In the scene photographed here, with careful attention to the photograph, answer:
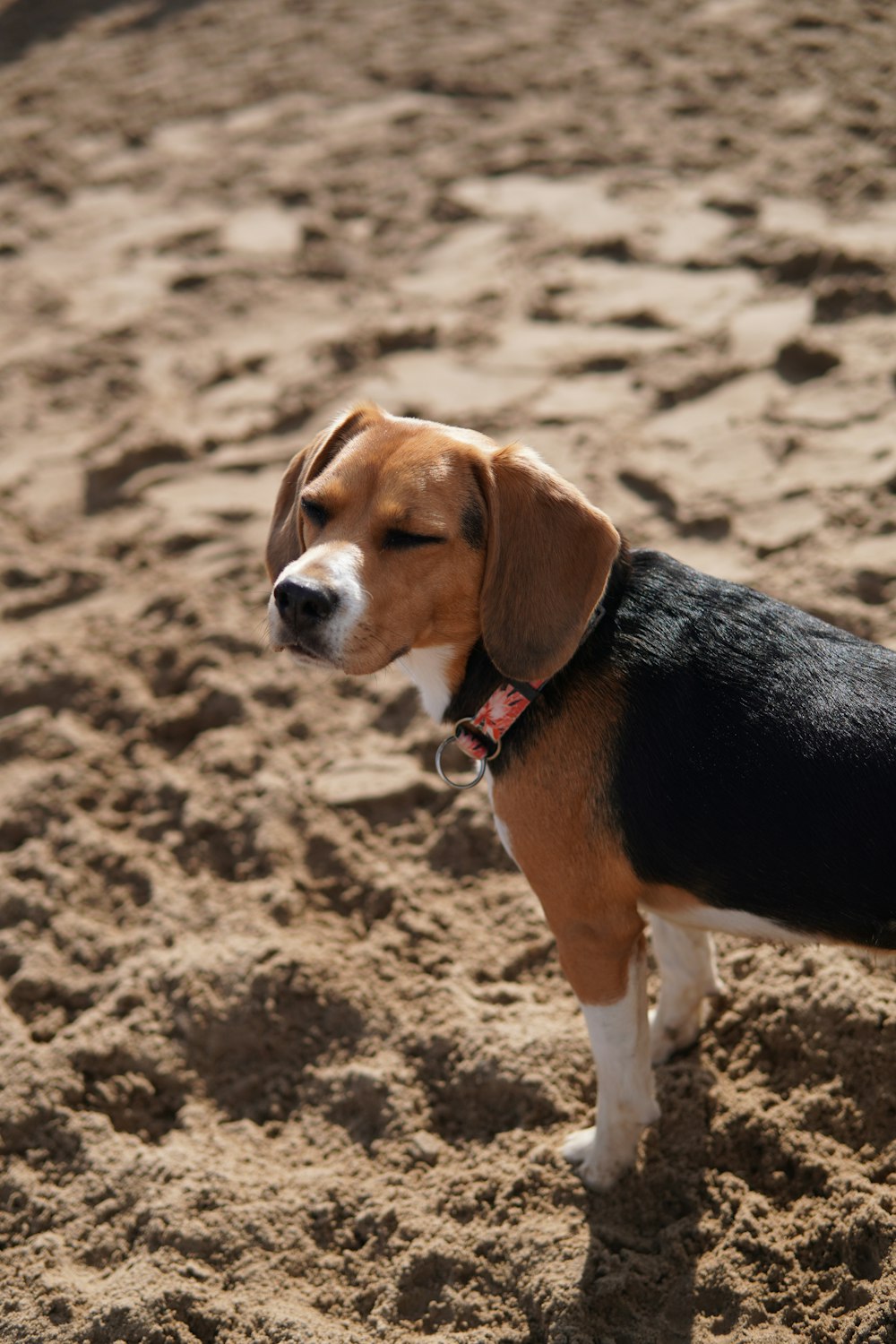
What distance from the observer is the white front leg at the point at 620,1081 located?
3.14 m

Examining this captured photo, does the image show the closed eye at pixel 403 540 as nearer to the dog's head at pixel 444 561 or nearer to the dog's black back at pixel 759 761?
the dog's head at pixel 444 561

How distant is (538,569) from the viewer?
307 centimetres

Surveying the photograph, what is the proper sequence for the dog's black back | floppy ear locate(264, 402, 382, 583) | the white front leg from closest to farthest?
1. the dog's black back
2. the white front leg
3. floppy ear locate(264, 402, 382, 583)

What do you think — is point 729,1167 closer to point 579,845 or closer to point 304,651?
point 579,845

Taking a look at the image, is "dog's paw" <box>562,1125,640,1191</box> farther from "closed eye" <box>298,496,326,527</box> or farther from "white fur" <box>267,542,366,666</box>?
"closed eye" <box>298,496,326,527</box>

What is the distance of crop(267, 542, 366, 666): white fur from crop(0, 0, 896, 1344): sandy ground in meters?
1.35

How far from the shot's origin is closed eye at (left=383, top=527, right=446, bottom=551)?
3113mm

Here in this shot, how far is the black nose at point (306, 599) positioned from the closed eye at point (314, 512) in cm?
33

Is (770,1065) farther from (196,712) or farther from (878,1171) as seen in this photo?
(196,712)

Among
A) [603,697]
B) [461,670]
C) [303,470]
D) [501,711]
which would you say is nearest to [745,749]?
[603,697]

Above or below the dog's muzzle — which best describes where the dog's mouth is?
below

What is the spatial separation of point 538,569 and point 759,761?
723 mm

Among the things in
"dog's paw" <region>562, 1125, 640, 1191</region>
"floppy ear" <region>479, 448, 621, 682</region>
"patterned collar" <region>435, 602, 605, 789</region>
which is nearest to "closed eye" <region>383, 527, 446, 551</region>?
"floppy ear" <region>479, 448, 621, 682</region>

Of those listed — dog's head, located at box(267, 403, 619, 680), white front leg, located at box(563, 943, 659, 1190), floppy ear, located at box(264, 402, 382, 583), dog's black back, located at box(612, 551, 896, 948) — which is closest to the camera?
dog's black back, located at box(612, 551, 896, 948)
